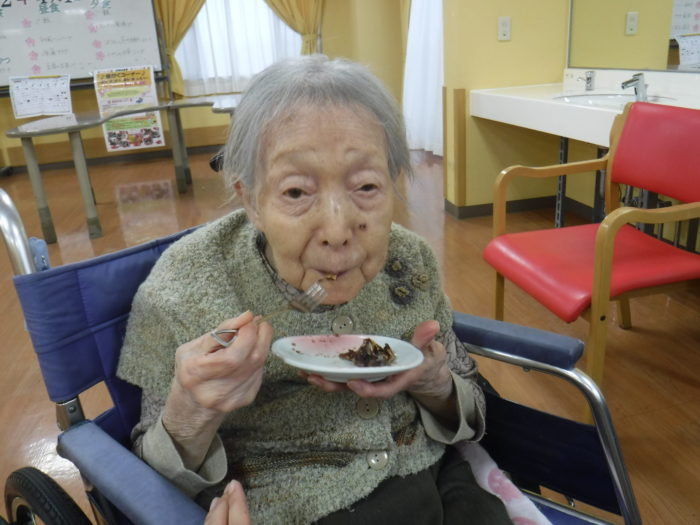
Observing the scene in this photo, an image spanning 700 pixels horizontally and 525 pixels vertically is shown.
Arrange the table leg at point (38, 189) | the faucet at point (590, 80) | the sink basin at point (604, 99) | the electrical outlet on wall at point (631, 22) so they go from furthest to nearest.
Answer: the table leg at point (38, 189)
the faucet at point (590, 80)
the electrical outlet on wall at point (631, 22)
the sink basin at point (604, 99)

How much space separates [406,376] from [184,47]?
6658 millimetres

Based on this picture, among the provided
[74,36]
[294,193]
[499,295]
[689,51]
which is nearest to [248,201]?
Answer: [294,193]

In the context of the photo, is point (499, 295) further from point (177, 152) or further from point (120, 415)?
point (177, 152)

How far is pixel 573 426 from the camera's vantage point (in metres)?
0.99

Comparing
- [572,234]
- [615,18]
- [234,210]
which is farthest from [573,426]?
[615,18]

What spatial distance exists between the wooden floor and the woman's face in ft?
0.67

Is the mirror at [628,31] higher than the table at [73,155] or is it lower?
higher

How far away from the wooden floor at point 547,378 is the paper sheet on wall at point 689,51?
3.51 feet

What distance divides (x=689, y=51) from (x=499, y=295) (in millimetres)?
1636

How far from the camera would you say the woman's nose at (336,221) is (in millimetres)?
756

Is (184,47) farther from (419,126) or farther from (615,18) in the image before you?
(615,18)

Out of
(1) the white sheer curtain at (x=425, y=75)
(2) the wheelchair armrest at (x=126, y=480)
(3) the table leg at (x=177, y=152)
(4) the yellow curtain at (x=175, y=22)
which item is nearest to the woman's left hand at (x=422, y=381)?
(2) the wheelchair armrest at (x=126, y=480)

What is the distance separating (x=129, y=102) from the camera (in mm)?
5043

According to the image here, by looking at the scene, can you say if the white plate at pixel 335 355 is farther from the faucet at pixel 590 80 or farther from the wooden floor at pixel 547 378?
the faucet at pixel 590 80
